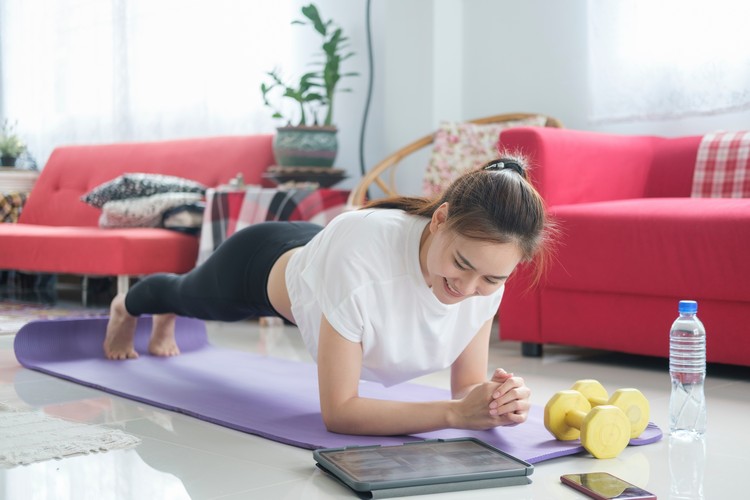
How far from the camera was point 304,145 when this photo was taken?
14.0 ft

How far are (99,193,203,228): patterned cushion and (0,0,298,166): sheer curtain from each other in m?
0.98

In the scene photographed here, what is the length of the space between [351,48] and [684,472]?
352cm

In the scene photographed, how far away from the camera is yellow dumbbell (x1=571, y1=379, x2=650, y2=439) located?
1.91m

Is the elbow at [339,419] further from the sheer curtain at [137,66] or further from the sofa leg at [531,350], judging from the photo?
the sheer curtain at [137,66]

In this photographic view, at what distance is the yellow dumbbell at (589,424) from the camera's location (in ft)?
5.95

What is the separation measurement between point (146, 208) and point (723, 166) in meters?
2.51

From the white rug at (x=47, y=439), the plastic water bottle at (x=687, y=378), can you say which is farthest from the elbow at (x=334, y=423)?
the plastic water bottle at (x=687, y=378)

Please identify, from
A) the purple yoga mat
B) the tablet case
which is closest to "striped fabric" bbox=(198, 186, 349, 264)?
the purple yoga mat

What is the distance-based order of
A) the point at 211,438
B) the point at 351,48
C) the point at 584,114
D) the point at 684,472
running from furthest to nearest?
the point at 351,48
the point at 584,114
the point at 211,438
the point at 684,472

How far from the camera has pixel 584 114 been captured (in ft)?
13.6

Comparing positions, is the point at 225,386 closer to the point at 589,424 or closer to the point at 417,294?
the point at 417,294

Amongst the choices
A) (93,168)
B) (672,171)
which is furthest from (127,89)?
(672,171)

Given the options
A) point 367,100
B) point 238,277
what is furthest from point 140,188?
point 238,277

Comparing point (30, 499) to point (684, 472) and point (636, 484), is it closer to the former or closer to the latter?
point (636, 484)
